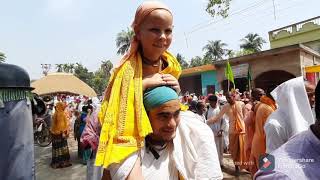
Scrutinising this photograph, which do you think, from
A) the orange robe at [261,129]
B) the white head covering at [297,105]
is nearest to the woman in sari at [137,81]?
the white head covering at [297,105]

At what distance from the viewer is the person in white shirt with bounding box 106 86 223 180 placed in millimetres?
1674

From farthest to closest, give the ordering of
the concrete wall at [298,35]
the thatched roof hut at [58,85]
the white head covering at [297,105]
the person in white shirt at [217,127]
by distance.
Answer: the concrete wall at [298,35] → the thatched roof hut at [58,85] → the person in white shirt at [217,127] → the white head covering at [297,105]

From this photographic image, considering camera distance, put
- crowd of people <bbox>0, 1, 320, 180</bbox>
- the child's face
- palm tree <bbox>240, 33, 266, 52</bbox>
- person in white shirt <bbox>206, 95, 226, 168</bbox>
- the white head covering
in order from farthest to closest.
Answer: palm tree <bbox>240, 33, 266, 52</bbox>
person in white shirt <bbox>206, 95, 226, 168</bbox>
the white head covering
the child's face
crowd of people <bbox>0, 1, 320, 180</bbox>

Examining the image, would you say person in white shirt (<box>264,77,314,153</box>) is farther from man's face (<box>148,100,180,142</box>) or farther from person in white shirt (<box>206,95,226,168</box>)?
person in white shirt (<box>206,95,226,168</box>)

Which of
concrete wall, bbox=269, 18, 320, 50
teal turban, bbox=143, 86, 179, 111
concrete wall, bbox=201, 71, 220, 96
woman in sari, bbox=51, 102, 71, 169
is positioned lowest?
woman in sari, bbox=51, 102, 71, 169

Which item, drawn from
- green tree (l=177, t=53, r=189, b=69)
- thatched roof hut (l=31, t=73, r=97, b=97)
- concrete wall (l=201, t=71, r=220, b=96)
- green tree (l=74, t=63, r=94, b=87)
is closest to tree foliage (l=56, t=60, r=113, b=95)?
green tree (l=74, t=63, r=94, b=87)

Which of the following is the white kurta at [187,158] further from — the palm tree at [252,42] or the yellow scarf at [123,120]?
the palm tree at [252,42]

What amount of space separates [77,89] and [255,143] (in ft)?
25.1

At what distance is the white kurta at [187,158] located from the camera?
1.67m

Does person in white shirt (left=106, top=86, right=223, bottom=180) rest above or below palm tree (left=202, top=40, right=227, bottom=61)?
below

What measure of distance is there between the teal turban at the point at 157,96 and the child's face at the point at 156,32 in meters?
0.26

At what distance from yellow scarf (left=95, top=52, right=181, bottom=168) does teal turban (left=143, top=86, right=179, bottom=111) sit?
4cm

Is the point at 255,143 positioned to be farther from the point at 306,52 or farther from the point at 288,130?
the point at 306,52

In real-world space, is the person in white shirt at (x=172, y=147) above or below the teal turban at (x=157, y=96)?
below
